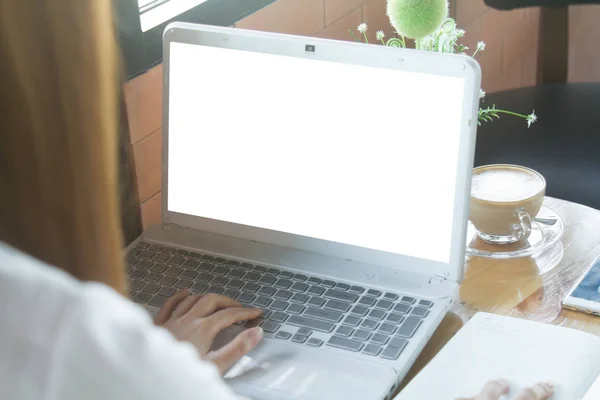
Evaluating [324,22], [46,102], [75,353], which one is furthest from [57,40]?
[324,22]

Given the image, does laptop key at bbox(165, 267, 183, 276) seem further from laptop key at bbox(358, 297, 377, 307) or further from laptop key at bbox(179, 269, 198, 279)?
laptop key at bbox(358, 297, 377, 307)

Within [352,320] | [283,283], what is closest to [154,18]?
[283,283]

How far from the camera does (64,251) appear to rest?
42 centimetres

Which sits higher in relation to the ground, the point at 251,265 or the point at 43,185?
the point at 43,185

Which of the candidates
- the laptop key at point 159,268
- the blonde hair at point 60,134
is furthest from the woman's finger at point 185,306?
the blonde hair at point 60,134

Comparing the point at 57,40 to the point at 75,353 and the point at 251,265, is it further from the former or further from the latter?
the point at 251,265

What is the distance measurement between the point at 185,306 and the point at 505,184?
45cm

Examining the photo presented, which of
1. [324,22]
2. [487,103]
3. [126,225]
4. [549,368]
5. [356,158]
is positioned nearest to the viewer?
[549,368]

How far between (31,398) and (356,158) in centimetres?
64

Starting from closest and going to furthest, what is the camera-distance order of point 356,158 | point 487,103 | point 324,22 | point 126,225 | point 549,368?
point 549,368, point 356,158, point 126,225, point 324,22, point 487,103

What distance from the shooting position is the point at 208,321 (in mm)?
910

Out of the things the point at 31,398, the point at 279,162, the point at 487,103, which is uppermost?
the point at 31,398

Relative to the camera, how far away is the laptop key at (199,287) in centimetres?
100

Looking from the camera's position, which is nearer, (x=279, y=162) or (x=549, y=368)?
(x=549, y=368)
